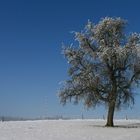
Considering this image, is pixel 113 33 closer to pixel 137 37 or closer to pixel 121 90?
pixel 137 37

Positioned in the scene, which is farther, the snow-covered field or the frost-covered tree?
the frost-covered tree

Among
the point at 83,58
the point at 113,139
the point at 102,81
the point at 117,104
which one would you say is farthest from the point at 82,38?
the point at 113,139

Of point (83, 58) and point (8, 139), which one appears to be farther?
point (83, 58)

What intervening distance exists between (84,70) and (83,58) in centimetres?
163

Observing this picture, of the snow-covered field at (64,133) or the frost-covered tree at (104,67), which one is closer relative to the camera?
the snow-covered field at (64,133)

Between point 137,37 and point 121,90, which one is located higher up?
point 137,37

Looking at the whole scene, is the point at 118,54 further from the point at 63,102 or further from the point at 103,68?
the point at 63,102

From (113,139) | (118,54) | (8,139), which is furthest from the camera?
(118,54)

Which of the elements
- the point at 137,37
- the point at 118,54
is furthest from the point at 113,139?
the point at 137,37

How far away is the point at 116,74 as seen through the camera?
5366 cm

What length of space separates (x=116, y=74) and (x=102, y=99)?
353 centimetres

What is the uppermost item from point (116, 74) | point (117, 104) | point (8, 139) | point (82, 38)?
point (82, 38)

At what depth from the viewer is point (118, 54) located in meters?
51.7

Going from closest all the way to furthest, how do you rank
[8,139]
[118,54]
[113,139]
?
[8,139] → [113,139] → [118,54]
